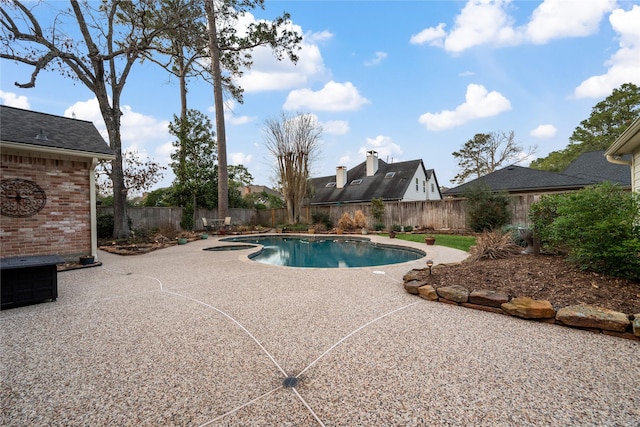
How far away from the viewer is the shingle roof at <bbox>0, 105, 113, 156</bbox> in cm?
579

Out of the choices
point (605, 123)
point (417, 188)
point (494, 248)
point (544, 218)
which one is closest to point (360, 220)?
point (417, 188)

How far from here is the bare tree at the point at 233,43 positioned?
1259cm

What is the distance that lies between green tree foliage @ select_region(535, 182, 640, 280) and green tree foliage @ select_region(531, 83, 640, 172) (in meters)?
21.3

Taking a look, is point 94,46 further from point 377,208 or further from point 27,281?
point 377,208

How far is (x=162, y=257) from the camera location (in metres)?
7.69

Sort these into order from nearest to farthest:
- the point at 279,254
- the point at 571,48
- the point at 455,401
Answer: the point at 455,401
the point at 571,48
the point at 279,254

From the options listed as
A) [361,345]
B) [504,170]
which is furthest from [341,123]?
[361,345]

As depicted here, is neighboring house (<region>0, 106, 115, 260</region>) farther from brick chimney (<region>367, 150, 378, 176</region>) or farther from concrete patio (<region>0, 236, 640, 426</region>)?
brick chimney (<region>367, 150, 378, 176</region>)

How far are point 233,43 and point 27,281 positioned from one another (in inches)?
535

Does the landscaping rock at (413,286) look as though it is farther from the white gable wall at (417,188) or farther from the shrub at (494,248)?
the white gable wall at (417,188)

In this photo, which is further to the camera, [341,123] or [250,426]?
[341,123]

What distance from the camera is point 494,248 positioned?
5.63m

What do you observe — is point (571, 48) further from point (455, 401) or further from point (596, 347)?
point (455, 401)

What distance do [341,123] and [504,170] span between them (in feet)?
32.9
